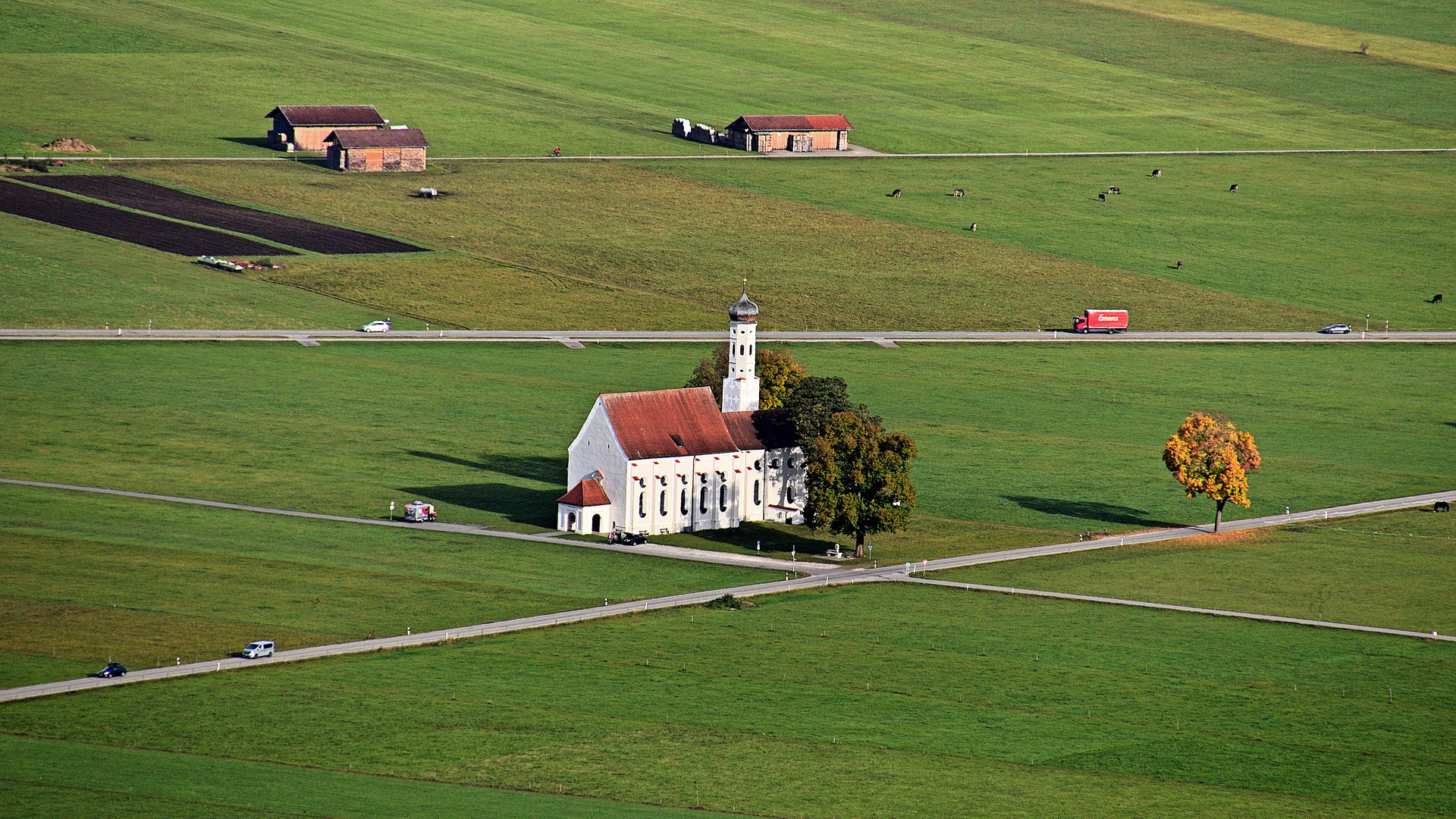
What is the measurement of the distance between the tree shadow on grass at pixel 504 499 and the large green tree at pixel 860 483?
1832 centimetres

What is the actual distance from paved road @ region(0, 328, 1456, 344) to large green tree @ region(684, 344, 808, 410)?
3815 centimetres

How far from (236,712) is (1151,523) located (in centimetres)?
6965

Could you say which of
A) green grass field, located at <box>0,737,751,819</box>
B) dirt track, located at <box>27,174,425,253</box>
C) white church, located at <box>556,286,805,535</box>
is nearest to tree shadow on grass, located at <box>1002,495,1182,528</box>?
white church, located at <box>556,286,805,535</box>

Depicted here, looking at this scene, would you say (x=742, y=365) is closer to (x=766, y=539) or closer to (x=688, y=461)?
(x=688, y=461)

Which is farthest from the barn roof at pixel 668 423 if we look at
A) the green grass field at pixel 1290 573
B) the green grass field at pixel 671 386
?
the green grass field at pixel 1290 573

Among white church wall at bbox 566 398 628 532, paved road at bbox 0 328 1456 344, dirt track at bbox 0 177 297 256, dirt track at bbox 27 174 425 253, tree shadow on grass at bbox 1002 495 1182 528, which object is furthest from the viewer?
dirt track at bbox 27 174 425 253

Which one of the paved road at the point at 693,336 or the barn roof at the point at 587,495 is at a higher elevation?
the paved road at the point at 693,336

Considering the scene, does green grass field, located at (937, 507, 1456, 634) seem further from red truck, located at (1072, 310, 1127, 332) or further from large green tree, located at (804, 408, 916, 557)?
red truck, located at (1072, 310, 1127, 332)

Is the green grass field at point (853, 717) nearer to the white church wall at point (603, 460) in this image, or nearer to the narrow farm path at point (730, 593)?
the narrow farm path at point (730, 593)

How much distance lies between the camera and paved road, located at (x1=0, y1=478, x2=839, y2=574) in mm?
110000

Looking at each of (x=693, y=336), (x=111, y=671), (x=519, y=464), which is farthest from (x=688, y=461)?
(x=693, y=336)

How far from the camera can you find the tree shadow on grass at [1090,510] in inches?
4852

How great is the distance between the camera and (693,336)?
169 metres

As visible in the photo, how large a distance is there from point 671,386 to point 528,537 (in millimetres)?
41403
